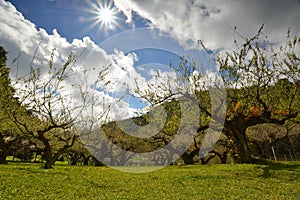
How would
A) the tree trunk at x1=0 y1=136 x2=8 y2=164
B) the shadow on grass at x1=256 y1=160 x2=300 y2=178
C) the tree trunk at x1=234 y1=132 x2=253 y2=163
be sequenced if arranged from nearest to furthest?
1. the shadow on grass at x1=256 y1=160 x2=300 y2=178
2. the tree trunk at x1=234 y1=132 x2=253 y2=163
3. the tree trunk at x1=0 y1=136 x2=8 y2=164

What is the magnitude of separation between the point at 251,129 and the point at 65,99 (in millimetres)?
30135

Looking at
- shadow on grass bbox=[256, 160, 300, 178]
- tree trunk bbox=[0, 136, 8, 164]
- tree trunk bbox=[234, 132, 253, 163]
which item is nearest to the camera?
shadow on grass bbox=[256, 160, 300, 178]

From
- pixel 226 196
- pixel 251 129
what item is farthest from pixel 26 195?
pixel 251 129

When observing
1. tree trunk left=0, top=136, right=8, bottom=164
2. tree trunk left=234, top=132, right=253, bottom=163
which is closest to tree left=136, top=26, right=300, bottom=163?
tree trunk left=234, top=132, right=253, bottom=163

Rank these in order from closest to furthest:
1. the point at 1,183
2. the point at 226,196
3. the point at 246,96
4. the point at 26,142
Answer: the point at 226,196 < the point at 1,183 < the point at 246,96 < the point at 26,142

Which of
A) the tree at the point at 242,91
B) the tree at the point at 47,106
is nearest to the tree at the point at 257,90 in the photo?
the tree at the point at 242,91

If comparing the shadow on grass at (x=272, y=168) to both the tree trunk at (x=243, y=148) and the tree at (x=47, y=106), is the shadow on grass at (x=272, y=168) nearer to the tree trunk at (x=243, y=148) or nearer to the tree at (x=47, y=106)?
the tree trunk at (x=243, y=148)

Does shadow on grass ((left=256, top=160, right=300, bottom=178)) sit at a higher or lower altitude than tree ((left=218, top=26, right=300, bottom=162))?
lower

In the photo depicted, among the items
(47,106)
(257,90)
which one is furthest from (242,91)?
(47,106)

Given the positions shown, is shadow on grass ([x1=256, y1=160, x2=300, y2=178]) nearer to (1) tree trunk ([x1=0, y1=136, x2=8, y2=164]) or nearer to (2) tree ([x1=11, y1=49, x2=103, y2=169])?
(2) tree ([x1=11, y1=49, x2=103, y2=169])

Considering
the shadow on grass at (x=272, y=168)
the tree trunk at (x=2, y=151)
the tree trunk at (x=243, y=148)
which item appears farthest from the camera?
the tree trunk at (x=2, y=151)

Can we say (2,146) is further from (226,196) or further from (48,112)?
(226,196)

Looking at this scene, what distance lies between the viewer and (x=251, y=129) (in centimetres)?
3969

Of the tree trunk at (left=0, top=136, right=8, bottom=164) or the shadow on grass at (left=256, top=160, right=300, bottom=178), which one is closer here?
the shadow on grass at (left=256, top=160, right=300, bottom=178)
